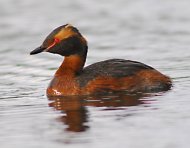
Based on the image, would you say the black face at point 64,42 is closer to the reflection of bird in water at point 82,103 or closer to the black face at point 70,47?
the black face at point 70,47

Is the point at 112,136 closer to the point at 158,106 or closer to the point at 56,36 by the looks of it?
the point at 158,106

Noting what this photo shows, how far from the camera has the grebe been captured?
44.0 feet

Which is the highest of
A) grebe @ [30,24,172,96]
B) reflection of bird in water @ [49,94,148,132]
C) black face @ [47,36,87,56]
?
black face @ [47,36,87,56]

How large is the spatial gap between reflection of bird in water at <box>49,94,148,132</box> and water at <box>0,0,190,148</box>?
0.04 ft

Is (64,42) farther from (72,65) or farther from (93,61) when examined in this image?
(93,61)

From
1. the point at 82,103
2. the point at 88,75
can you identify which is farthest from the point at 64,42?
the point at 82,103

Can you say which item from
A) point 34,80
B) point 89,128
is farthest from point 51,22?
point 89,128

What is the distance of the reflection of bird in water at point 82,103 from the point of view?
11195 millimetres

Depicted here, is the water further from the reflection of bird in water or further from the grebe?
the grebe

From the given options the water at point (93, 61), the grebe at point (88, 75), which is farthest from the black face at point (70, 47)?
the water at point (93, 61)

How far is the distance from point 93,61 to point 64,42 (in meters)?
3.59

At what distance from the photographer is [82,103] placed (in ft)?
41.5

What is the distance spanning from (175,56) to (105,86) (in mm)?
4245

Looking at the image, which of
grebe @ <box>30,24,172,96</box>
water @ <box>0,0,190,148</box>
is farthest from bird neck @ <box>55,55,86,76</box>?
water @ <box>0,0,190,148</box>
